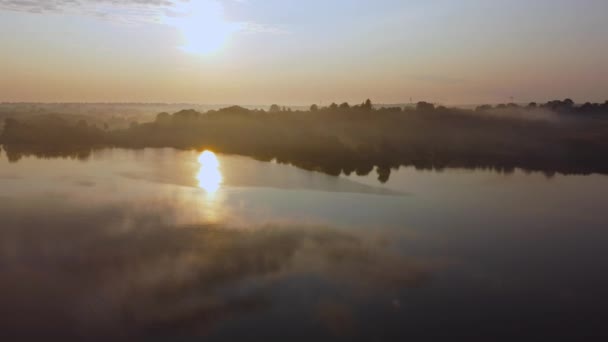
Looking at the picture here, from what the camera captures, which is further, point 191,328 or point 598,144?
point 598,144

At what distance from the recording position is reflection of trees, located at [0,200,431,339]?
16.8 metres

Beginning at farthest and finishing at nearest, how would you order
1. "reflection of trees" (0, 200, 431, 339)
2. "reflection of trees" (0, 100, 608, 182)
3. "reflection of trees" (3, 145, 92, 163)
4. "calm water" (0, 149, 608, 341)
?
"reflection of trees" (3, 145, 92, 163) < "reflection of trees" (0, 100, 608, 182) < "reflection of trees" (0, 200, 431, 339) < "calm water" (0, 149, 608, 341)

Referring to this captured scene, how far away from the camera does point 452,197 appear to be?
1599 inches

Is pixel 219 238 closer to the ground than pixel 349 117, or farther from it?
closer to the ground

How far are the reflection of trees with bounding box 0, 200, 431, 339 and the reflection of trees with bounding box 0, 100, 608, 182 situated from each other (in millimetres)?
31584

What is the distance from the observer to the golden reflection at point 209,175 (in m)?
44.6

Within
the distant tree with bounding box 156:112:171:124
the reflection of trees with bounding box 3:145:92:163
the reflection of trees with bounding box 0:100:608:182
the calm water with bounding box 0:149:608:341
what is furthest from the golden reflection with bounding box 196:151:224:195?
the distant tree with bounding box 156:112:171:124

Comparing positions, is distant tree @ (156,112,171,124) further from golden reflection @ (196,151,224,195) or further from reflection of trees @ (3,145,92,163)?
golden reflection @ (196,151,224,195)

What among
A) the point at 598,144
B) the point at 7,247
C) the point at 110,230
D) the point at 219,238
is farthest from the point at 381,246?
the point at 598,144

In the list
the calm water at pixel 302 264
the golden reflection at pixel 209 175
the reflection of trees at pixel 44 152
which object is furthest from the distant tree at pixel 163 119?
the calm water at pixel 302 264

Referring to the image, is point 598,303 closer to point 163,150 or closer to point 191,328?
point 191,328

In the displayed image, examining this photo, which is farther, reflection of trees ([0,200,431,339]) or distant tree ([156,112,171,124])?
distant tree ([156,112,171,124])

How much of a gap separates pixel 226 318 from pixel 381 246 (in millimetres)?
11572

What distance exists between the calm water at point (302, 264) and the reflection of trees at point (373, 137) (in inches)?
877
